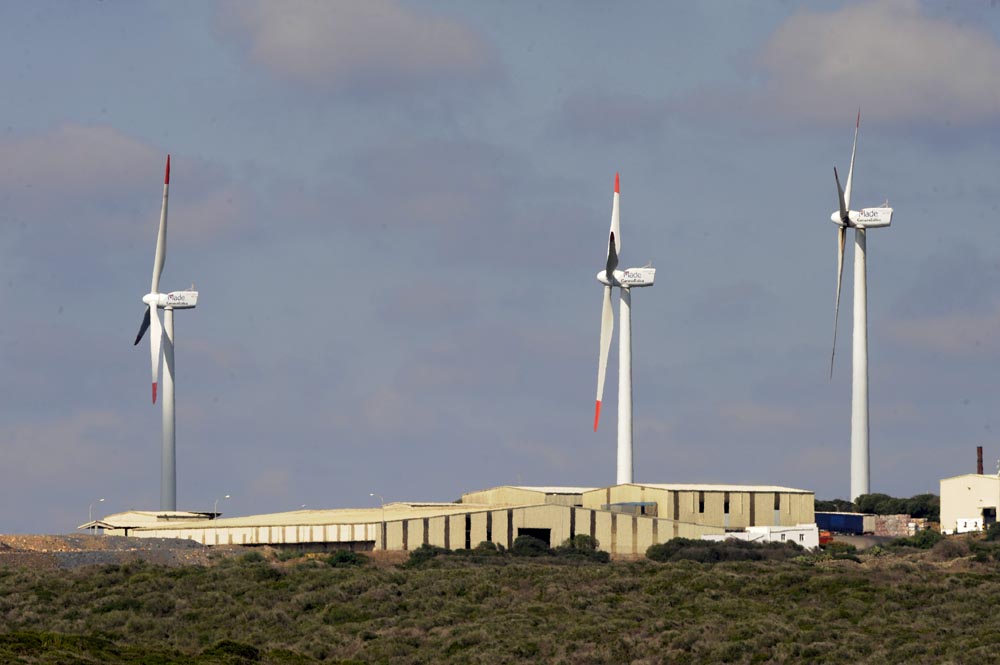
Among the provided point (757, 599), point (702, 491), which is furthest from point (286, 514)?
point (757, 599)

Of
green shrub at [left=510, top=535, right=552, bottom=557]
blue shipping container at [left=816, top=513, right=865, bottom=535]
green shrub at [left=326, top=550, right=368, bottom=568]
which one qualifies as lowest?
green shrub at [left=326, top=550, right=368, bottom=568]

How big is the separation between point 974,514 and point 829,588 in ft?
252

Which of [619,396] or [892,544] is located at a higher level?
[619,396]

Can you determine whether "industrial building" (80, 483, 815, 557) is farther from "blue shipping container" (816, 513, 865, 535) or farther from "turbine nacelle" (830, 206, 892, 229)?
"turbine nacelle" (830, 206, 892, 229)

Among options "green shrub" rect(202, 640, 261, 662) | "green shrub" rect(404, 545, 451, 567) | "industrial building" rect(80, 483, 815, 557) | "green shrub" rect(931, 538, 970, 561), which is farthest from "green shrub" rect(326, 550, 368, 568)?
"green shrub" rect(202, 640, 261, 662)

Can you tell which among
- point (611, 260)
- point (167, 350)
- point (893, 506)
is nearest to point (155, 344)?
point (167, 350)

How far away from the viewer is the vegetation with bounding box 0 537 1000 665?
251 feet

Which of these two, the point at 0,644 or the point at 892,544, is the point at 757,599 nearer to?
the point at 0,644

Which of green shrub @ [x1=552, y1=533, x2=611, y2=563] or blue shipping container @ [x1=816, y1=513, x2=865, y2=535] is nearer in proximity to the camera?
green shrub @ [x1=552, y1=533, x2=611, y2=563]

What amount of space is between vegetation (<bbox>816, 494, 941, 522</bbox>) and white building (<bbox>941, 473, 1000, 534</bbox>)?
11.5m

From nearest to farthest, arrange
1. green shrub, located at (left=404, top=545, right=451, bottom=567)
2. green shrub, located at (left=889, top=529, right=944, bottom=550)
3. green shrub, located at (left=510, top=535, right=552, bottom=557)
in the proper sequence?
green shrub, located at (left=404, top=545, right=451, bottom=567) → green shrub, located at (left=510, top=535, right=552, bottom=557) → green shrub, located at (left=889, top=529, right=944, bottom=550)

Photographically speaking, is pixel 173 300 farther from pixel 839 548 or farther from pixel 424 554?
pixel 839 548

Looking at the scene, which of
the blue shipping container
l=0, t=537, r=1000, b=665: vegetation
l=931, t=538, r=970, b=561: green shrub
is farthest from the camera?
the blue shipping container

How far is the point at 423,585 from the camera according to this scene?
97.5 metres
